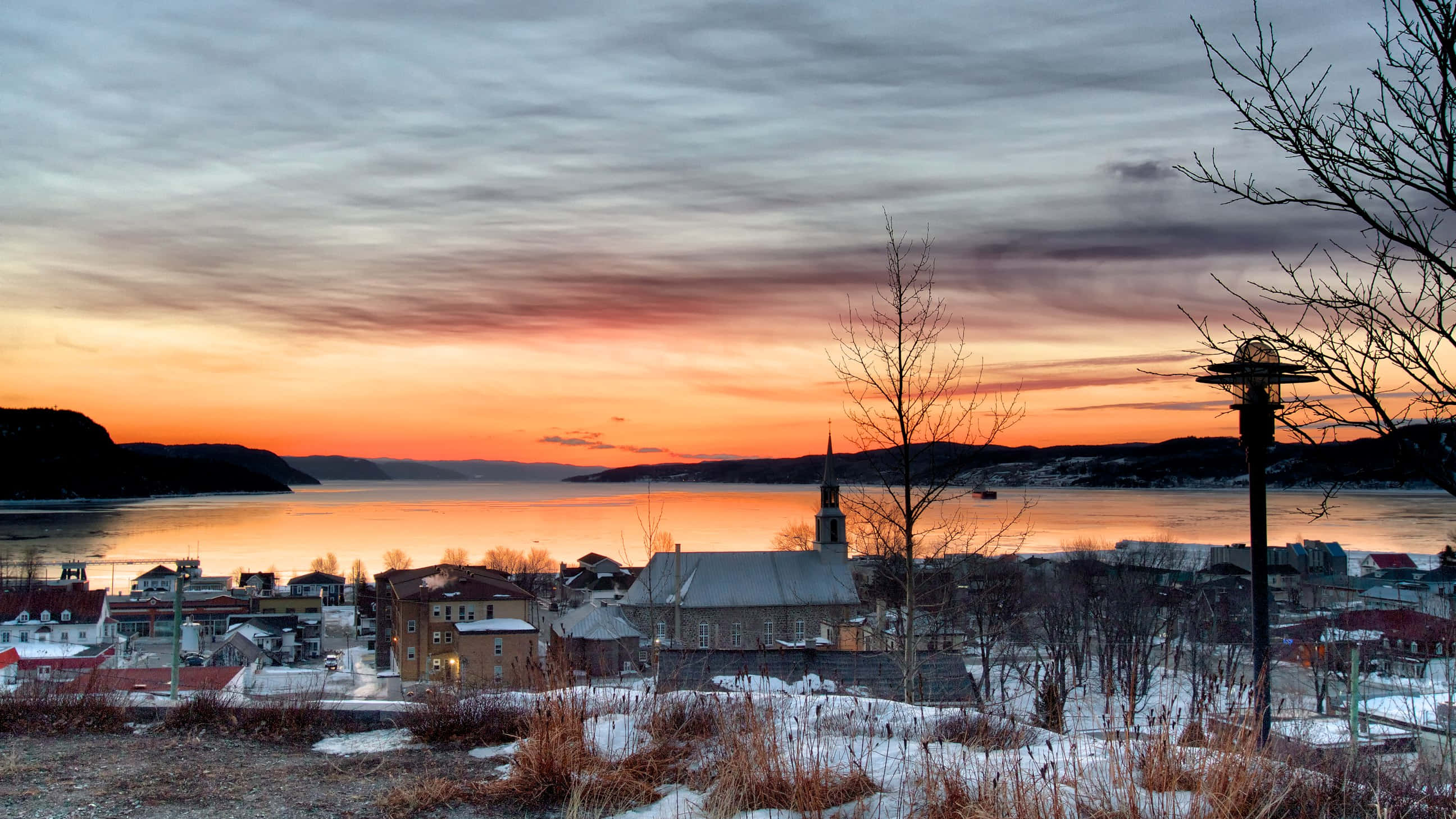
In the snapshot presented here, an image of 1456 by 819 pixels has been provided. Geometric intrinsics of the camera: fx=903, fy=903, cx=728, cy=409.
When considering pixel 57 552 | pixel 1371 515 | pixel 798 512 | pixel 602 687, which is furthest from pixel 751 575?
pixel 1371 515

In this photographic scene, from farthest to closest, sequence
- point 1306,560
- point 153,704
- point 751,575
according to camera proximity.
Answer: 1. point 1306,560
2. point 751,575
3. point 153,704

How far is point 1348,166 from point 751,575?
39.7 metres

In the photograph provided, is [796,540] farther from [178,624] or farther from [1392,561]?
[178,624]

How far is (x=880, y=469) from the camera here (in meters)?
10.1

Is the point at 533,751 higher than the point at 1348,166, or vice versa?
the point at 1348,166

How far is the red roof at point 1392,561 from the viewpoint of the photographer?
50250 mm

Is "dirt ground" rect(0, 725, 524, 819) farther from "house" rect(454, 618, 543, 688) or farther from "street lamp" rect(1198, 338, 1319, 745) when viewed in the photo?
"house" rect(454, 618, 543, 688)

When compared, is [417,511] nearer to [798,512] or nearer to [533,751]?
[798,512]

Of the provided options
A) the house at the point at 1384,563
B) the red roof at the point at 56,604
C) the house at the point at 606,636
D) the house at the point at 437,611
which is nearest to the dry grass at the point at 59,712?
the house at the point at 606,636

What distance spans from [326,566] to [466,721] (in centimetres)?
6632

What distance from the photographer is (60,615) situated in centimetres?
3491

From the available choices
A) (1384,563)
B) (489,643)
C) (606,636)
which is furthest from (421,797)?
(1384,563)

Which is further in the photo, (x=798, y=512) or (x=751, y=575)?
(x=798, y=512)

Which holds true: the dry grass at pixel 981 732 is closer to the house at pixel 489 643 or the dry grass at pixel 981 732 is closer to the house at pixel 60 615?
the house at pixel 489 643
